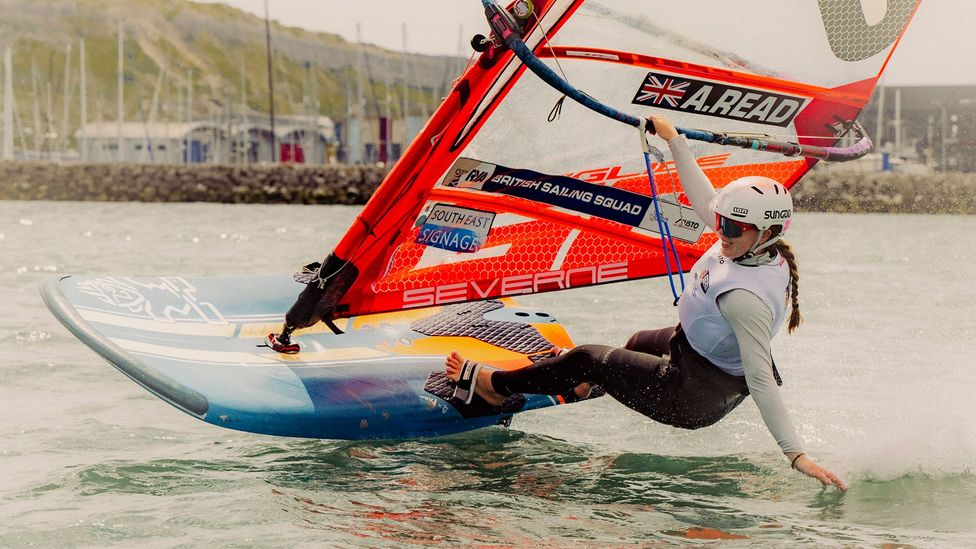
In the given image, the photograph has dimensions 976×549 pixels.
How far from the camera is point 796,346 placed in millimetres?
9328

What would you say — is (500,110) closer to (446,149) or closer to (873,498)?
(446,149)

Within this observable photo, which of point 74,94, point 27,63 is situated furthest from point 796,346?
point 27,63

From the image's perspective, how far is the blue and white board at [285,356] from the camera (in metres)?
5.35

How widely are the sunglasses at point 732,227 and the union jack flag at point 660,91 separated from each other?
99cm

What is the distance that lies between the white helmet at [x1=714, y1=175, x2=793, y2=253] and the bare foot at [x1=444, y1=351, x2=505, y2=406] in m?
1.51

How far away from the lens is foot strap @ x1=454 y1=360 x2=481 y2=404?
5.62m

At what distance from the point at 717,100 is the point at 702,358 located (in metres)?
1.32

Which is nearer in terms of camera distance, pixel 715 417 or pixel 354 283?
pixel 715 417

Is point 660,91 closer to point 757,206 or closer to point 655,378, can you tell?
point 757,206

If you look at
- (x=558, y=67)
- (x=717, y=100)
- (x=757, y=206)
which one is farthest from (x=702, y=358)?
(x=558, y=67)

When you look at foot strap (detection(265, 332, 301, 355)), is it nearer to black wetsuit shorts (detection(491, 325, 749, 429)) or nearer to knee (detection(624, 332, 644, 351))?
black wetsuit shorts (detection(491, 325, 749, 429))

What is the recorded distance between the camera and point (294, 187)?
44.0m

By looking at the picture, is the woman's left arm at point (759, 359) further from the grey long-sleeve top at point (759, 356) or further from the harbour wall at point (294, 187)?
the harbour wall at point (294, 187)

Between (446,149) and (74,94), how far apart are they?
162160 mm
